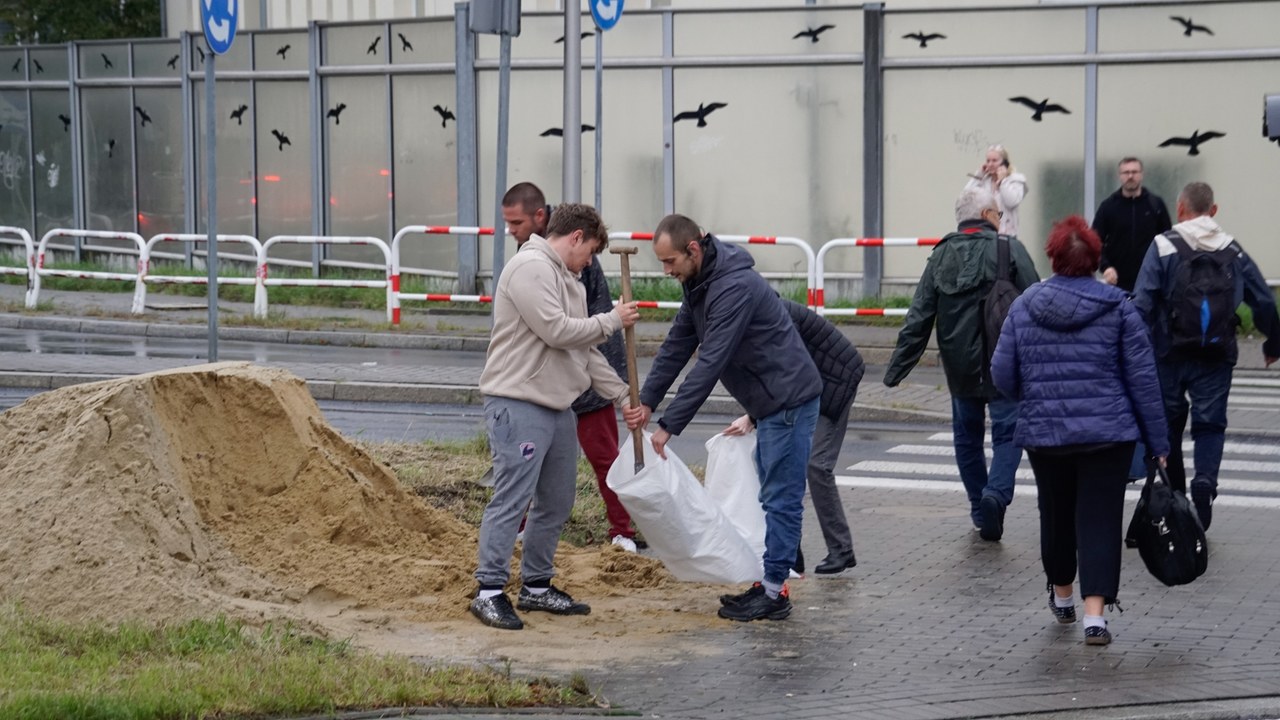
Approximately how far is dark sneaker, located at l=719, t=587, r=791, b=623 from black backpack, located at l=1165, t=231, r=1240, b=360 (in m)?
3.02

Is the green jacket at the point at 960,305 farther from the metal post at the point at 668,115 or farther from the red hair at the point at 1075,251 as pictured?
the metal post at the point at 668,115

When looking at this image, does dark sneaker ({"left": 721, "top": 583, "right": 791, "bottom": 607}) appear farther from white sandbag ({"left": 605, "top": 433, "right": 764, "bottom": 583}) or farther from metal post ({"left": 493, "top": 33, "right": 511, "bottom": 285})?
metal post ({"left": 493, "top": 33, "right": 511, "bottom": 285})

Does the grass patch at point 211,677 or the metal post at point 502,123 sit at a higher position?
the metal post at point 502,123

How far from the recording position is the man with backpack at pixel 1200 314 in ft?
30.4

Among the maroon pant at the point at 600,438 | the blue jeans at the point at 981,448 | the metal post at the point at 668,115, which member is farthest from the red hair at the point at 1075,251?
the metal post at the point at 668,115

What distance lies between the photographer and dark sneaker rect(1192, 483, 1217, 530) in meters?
9.34

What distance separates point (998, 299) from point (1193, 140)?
12062 millimetres

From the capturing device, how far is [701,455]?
12.1m

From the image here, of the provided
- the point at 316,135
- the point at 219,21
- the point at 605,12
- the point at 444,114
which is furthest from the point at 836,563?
the point at 316,135

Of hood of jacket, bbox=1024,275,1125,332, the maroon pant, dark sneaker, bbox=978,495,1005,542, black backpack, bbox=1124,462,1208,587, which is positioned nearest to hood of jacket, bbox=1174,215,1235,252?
dark sneaker, bbox=978,495,1005,542

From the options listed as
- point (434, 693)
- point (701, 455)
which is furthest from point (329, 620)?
point (701, 455)

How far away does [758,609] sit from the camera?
24.6ft

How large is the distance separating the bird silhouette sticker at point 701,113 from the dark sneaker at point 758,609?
49.3 feet

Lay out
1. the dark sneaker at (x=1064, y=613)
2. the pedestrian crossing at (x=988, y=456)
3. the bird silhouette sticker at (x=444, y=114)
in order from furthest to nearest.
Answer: the bird silhouette sticker at (x=444, y=114) < the pedestrian crossing at (x=988, y=456) < the dark sneaker at (x=1064, y=613)
